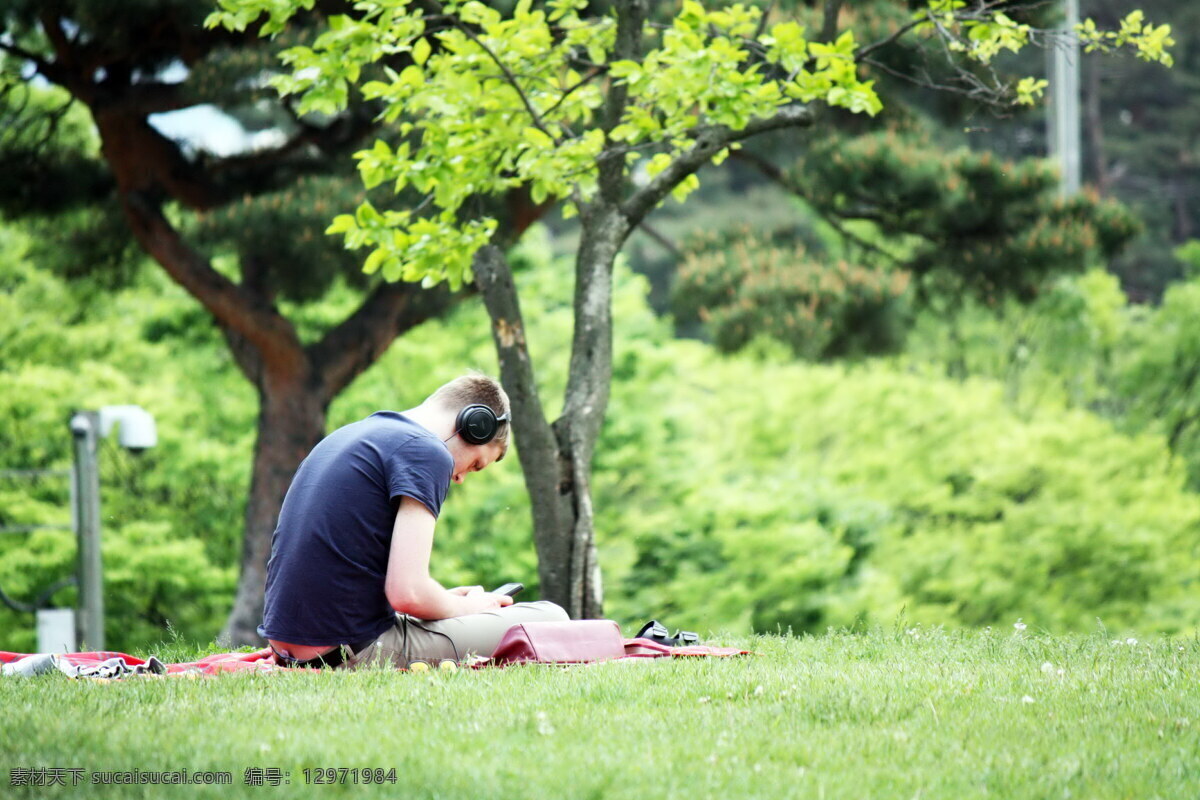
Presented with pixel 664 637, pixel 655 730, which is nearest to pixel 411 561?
pixel 655 730

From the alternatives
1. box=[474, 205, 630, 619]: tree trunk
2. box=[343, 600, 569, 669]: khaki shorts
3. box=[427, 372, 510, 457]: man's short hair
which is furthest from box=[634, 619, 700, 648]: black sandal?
box=[474, 205, 630, 619]: tree trunk

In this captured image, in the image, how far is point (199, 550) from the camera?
53.3 ft

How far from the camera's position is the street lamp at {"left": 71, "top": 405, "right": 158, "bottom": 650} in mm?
12078

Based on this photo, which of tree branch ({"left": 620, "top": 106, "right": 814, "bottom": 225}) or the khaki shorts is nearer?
the khaki shorts

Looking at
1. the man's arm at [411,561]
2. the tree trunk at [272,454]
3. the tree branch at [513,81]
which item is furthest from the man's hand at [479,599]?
the tree trunk at [272,454]

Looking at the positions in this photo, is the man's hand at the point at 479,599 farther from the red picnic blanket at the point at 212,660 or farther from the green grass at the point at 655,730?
the green grass at the point at 655,730

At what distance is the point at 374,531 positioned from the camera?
4422mm

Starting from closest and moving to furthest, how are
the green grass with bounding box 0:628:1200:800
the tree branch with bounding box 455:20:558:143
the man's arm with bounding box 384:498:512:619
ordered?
the green grass with bounding box 0:628:1200:800, the man's arm with bounding box 384:498:512:619, the tree branch with bounding box 455:20:558:143

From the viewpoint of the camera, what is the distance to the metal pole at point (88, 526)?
1206cm

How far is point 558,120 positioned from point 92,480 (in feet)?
22.9

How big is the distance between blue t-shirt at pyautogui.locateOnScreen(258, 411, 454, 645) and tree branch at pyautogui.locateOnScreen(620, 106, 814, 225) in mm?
3038

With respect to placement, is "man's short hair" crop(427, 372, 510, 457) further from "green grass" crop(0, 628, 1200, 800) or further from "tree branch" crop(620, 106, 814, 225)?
"tree branch" crop(620, 106, 814, 225)

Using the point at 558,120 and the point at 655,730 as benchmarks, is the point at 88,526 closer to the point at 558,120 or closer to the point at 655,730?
the point at 558,120

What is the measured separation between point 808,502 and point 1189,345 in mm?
7400
